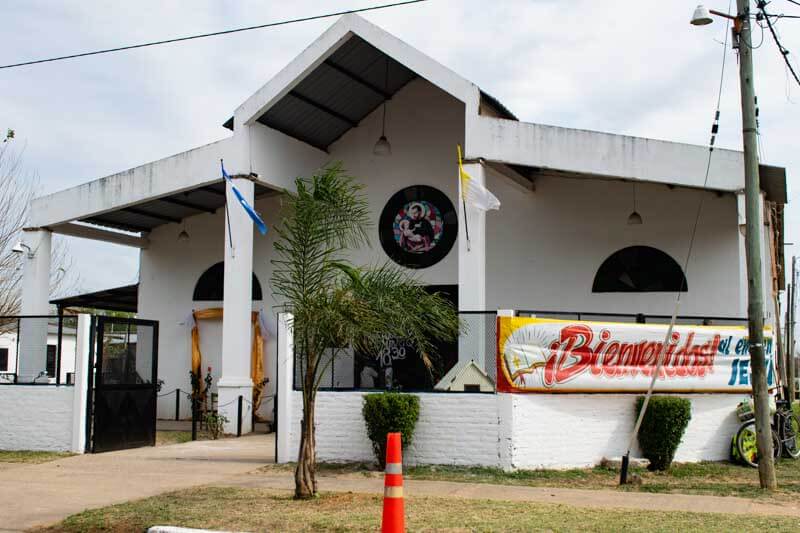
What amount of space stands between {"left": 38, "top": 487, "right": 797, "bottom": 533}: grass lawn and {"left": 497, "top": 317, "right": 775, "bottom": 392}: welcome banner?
3.36 m

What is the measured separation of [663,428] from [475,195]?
5302 mm

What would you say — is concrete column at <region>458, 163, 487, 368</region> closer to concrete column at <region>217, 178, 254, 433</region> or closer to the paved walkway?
the paved walkway

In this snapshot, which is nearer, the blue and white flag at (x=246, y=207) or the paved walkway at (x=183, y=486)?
the paved walkway at (x=183, y=486)

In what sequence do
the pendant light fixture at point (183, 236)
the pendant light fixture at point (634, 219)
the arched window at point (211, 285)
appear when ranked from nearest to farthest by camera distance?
the pendant light fixture at point (634, 219) < the arched window at point (211, 285) < the pendant light fixture at point (183, 236)

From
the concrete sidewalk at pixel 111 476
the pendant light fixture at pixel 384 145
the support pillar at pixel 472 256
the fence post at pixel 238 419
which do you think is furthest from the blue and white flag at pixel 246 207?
the concrete sidewalk at pixel 111 476

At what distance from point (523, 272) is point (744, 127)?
8.69m

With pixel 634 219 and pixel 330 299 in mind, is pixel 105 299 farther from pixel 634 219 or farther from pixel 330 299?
pixel 330 299

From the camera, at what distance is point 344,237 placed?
11.1 metres

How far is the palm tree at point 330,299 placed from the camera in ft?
34.3

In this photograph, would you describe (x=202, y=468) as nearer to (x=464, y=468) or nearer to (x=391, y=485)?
(x=464, y=468)

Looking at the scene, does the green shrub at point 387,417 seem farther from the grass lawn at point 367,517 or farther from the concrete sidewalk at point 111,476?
the grass lawn at point 367,517

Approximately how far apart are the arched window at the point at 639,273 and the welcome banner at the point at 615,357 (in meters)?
3.84

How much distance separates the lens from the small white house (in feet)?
53.3

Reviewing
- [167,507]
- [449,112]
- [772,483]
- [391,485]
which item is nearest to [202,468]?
[167,507]
